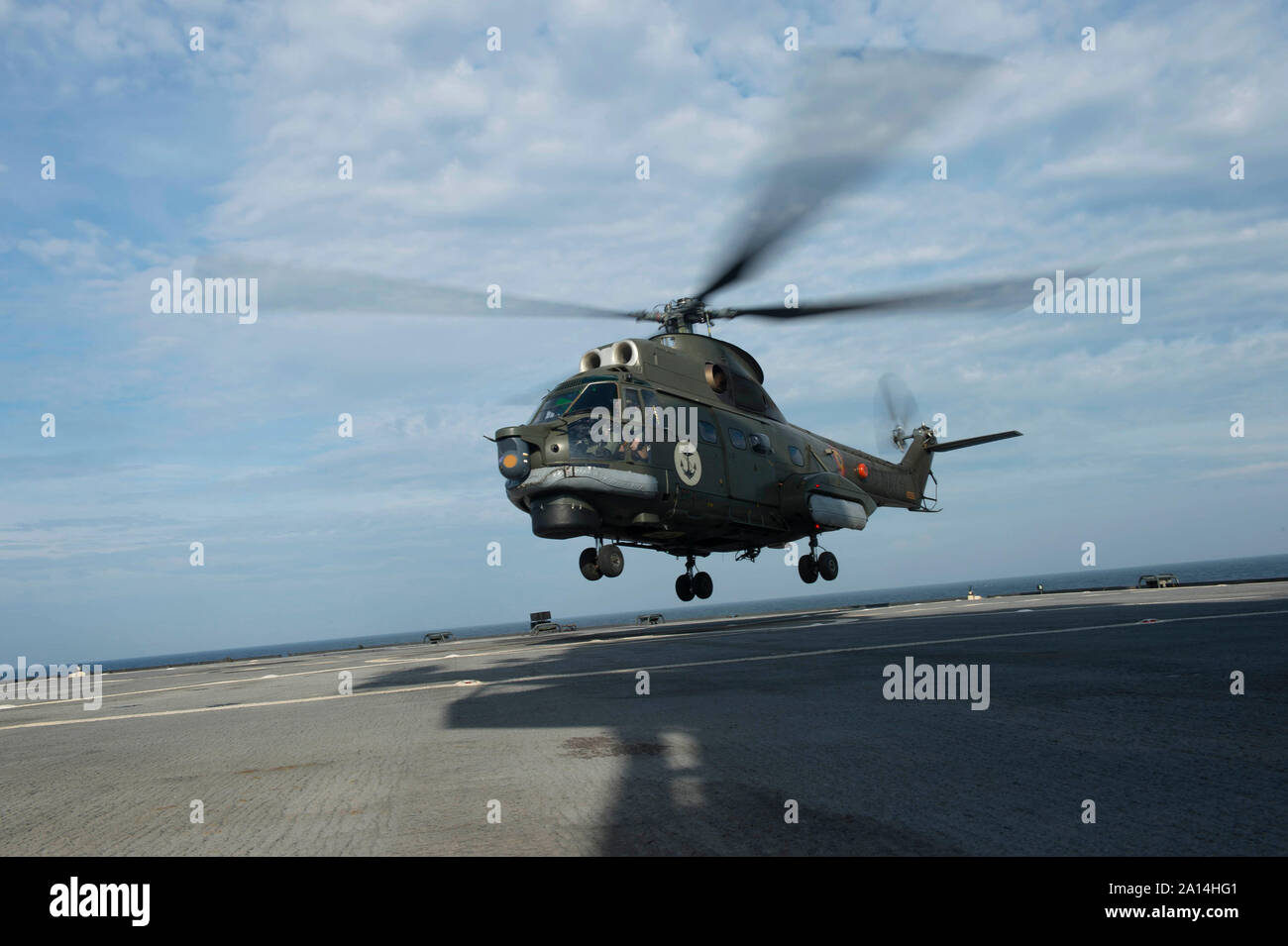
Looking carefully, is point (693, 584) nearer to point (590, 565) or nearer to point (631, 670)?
point (590, 565)

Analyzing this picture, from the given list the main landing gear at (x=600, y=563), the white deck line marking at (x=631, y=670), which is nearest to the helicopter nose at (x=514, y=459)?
the main landing gear at (x=600, y=563)

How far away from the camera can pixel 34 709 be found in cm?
1505

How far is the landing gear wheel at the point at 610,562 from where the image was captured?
70.5ft

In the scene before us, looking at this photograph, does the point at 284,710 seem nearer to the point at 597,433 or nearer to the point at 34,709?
the point at 34,709

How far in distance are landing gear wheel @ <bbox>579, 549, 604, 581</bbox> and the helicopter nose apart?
344cm

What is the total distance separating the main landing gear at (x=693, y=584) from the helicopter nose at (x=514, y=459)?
9938 millimetres

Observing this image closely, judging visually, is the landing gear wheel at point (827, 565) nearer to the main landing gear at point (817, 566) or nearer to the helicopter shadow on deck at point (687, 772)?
the main landing gear at point (817, 566)

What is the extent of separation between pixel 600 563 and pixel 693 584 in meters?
7.24

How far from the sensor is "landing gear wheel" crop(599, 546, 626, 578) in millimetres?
21500

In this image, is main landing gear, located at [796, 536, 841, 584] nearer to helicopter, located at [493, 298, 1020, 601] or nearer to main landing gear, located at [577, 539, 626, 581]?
helicopter, located at [493, 298, 1020, 601]

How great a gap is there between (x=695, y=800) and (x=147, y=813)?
364 cm
